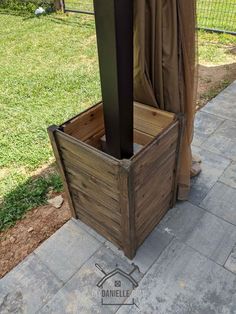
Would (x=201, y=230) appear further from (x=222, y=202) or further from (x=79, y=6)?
(x=79, y=6)

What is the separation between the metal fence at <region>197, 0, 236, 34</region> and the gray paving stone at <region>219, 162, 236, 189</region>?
4.35 meters

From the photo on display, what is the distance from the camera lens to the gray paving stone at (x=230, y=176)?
2.53 meters

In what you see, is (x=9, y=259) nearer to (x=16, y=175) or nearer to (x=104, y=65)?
(x=16, y=175)

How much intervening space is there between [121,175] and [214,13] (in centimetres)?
710

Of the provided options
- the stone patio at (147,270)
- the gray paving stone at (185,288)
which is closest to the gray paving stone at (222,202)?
the stone patio at (147,270)

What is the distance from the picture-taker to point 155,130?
6.51ft

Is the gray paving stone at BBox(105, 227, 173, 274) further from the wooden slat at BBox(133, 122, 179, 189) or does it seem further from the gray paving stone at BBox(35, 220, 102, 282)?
the wooden slat at BBox(133, 122, 179, 189)

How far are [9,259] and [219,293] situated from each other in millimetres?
1483

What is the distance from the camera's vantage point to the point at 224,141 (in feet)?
9.93

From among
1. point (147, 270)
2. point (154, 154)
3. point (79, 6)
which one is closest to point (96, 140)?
point (154, 154)

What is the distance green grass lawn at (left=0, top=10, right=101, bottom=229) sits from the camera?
104 inches

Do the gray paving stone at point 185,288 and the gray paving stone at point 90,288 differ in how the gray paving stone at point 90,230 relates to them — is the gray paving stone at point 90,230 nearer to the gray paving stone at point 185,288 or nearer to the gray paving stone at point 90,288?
the gray paving stone at point 90,288

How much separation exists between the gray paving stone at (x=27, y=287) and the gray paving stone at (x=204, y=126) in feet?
6.56

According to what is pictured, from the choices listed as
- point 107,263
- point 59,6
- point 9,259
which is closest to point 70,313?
point 107,263
